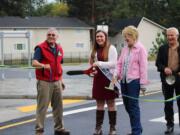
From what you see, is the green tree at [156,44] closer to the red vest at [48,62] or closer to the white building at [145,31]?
the white building at [145,31]

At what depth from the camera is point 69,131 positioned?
9.94 m

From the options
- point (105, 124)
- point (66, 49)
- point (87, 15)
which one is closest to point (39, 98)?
point (105, 124)

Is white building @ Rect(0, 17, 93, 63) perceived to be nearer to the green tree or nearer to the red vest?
the green tree

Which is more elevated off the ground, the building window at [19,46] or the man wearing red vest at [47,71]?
the building window at [19,46]

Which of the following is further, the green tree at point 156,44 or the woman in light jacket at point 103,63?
the green tree at point 156,44

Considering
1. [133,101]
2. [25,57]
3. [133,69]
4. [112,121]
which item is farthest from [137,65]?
[25,57]

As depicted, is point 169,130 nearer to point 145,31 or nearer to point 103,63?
point 103,63

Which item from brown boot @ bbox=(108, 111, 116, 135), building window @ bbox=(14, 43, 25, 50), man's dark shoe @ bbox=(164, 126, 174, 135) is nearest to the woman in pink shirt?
brown boot @ bbox=(108, 111, 116, 135)

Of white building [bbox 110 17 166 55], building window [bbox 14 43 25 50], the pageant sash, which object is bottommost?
the pageant sash

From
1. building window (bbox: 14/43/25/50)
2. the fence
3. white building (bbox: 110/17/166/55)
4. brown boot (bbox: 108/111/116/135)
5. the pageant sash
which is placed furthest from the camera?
white building (bbox: 110/17/166/55)

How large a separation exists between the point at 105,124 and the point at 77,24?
198 feet

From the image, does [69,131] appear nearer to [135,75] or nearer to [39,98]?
[39,98]

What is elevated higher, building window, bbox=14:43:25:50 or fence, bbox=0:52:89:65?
building window, bbox=14:43:25:50

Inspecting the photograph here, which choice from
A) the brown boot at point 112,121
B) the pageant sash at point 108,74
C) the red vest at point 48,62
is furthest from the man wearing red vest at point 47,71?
the brown boot at point 112,121
